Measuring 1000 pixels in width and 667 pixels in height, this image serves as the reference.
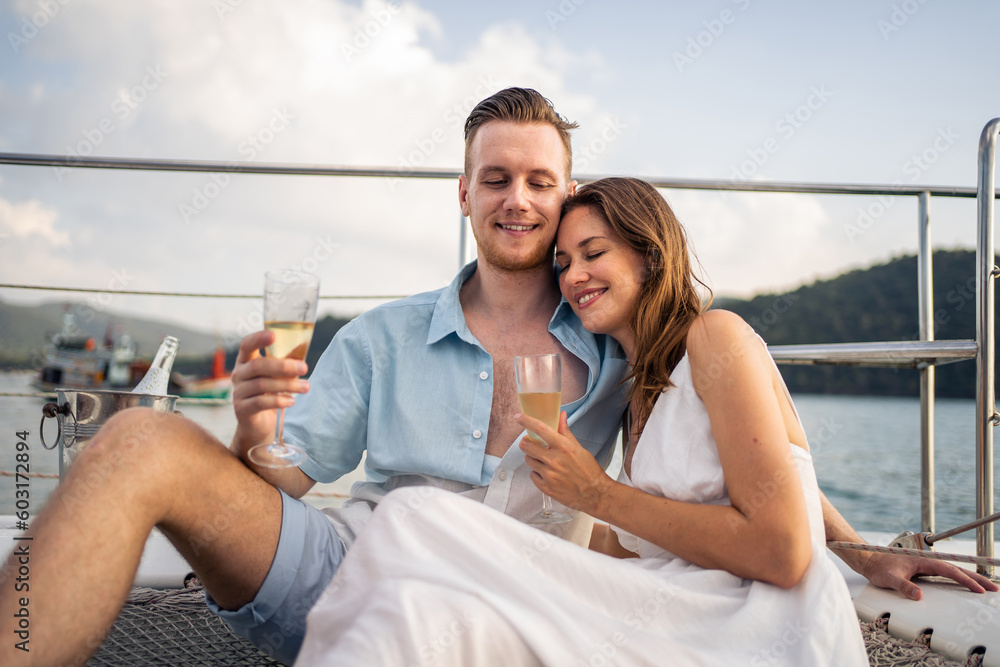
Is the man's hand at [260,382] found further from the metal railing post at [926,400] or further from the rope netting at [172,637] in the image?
the metal railing post at [926,400]

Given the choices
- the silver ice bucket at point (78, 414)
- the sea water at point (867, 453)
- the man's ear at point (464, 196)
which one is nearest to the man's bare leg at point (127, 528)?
the silver ice bucket at point (78, 414)

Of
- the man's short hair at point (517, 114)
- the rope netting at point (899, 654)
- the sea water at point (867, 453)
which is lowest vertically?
the sea water at point (867, 453)

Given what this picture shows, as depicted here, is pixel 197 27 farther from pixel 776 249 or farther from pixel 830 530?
pixel 776 249

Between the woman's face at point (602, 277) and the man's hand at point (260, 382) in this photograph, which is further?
the woman's face at point (602, 277)

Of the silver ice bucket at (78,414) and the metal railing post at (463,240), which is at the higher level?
the metal railing post at (463,240)

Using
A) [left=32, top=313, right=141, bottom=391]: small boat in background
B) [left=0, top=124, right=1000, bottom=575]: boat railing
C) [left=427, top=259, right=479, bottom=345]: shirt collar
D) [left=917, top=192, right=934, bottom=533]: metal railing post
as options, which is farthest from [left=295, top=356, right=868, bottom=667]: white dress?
[left=32, top=313, right=141, bottom=391]: small boat in background

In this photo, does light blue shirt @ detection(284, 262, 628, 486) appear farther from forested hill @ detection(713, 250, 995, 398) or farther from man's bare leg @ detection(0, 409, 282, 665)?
forested hill @ detection(713, 250, 995, 398)

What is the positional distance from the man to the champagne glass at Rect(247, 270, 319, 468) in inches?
1.2

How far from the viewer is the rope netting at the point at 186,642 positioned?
128 centimetres

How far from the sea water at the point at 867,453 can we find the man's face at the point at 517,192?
782 millimetres

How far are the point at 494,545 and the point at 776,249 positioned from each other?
83.1 ft

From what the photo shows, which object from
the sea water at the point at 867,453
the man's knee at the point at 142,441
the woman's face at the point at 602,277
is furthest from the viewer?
the sea water at the point at 867,453

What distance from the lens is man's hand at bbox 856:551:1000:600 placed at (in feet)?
4.48

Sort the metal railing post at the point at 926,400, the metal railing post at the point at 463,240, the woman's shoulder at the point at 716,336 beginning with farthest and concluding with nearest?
1. the metal railing post at the point at 463,240
2. the metal railing post at the point at 926,400
3. the woman's shoulder at the point at 716,336
